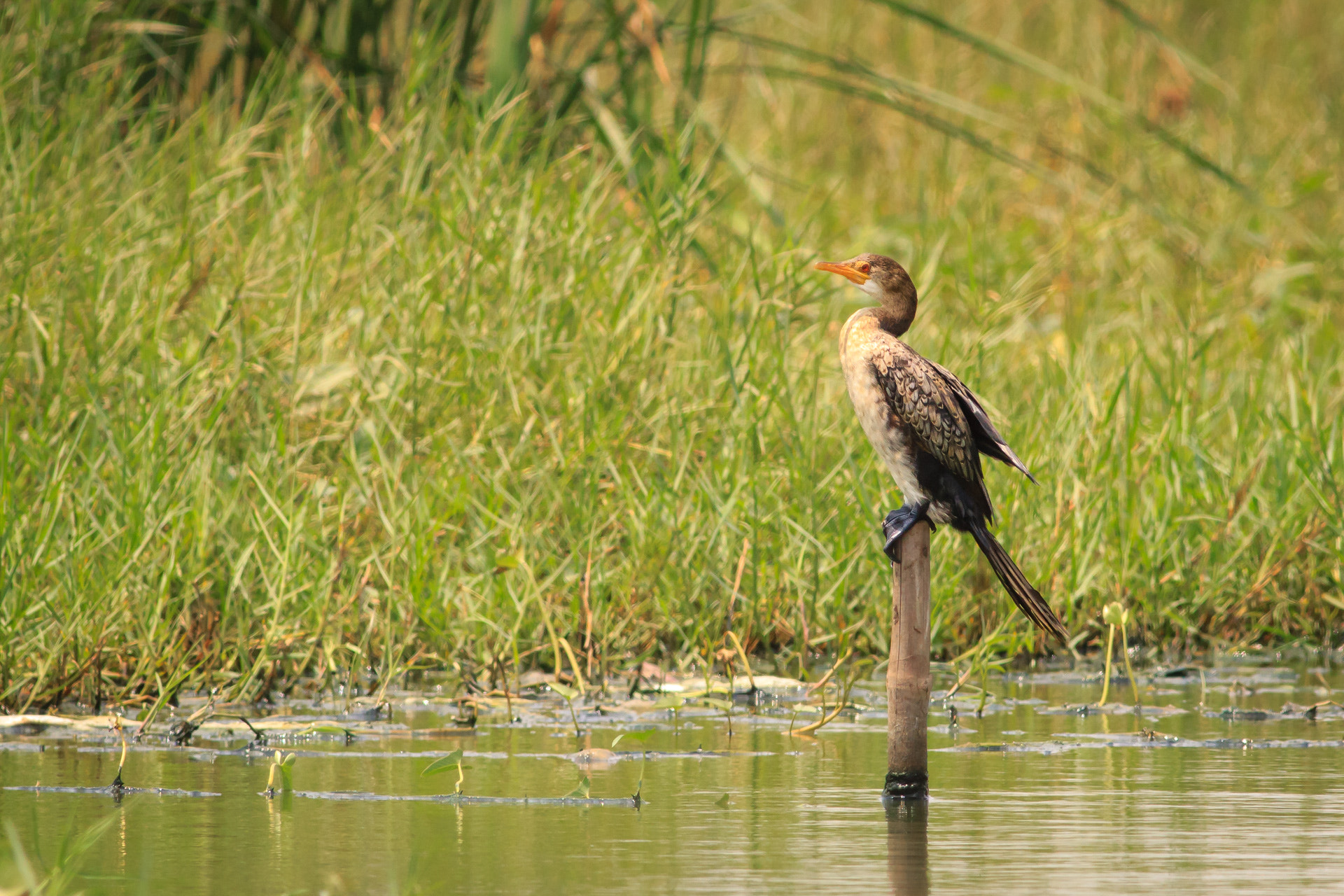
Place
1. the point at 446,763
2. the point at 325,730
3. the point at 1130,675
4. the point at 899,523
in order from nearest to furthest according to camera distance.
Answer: the point at 446,763 < the point at 899,523 < the point at 325,730 < the point at 1130,675

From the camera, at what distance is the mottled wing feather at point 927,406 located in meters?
4.10

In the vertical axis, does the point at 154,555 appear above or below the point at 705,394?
below

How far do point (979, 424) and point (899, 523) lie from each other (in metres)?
0.29

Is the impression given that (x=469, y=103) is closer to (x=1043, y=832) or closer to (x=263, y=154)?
(x=263, y=154)

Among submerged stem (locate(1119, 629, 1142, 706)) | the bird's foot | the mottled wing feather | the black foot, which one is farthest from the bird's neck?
submerged stem (locate(1119, 629, 1142, 706))

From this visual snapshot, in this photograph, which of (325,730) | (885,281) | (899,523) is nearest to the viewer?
(899,523)

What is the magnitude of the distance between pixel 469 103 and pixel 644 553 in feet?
8.83

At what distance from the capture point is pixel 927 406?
4098mm

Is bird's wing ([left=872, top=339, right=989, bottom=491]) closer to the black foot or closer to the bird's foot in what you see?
the bird's foot

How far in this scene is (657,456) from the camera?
6371 millimetres

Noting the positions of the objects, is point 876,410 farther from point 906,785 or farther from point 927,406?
point 906,785

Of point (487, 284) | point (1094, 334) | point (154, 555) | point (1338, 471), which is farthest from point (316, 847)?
point (1094, 334)

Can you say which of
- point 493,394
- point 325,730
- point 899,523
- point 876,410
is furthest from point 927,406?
point 493,394

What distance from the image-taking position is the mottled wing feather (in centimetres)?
410
